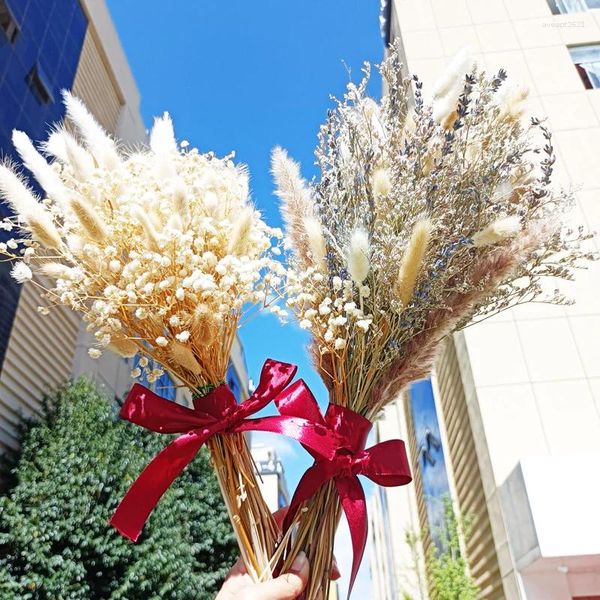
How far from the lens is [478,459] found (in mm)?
6594

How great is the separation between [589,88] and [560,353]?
5174mm

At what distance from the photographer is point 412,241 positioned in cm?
119

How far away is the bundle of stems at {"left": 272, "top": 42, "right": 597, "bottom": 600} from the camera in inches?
48.9

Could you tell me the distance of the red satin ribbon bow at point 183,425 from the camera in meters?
1.23

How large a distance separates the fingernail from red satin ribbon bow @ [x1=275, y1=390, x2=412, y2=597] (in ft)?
0.28

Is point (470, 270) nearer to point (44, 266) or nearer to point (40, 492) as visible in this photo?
point (44, 266)

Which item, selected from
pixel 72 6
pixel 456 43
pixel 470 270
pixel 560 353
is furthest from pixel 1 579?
pixel 456 43

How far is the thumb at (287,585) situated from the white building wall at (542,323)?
4.31 meters

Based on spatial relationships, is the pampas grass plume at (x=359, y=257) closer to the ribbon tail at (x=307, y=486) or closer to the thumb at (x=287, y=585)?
the ribbon tail at (x=307, y=486)

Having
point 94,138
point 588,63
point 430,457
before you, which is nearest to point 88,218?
point 94,138

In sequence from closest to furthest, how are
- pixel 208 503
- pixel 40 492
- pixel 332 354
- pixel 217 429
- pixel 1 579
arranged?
pixel 217 429
pixel 332 354
pixel 1 579
pixel 40 492
pixel 208 503

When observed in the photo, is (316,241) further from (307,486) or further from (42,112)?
(42,112)

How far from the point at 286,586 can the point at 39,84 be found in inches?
355

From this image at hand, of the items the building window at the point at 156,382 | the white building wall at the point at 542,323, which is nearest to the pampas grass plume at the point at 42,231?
the building window at the point at 156,382
